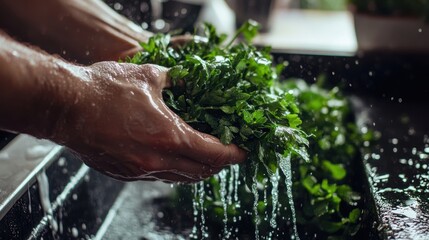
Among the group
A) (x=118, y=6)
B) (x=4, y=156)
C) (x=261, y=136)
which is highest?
(x=118, y=6)

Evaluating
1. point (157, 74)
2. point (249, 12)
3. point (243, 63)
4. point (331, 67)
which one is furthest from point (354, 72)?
point (157, 74)

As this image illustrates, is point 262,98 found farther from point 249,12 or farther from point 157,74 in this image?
point 249,12

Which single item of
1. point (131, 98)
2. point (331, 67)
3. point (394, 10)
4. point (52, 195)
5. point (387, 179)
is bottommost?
point (52, 195)

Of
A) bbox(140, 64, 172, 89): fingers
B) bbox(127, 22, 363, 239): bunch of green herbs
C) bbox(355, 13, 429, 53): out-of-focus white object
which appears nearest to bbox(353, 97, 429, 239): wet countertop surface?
bbox(127, 22, 363, 239): bunch of green herbs

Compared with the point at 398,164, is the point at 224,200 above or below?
below

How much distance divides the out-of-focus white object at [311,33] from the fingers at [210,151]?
1.19 meters

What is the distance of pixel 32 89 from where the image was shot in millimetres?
1176

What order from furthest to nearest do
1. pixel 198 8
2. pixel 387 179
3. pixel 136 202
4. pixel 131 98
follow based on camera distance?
1. pixel 198 8
2. pixel 136 202
3. pixel 387 179
4. pixel 131 98

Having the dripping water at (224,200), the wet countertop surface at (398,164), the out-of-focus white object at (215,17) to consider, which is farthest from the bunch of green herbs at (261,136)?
the out-of-focus white object at (215,17)

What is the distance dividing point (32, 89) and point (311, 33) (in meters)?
2.32

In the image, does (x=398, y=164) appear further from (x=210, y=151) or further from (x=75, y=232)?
(x=75, y=232)

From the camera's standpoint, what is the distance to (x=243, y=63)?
5.06 feet

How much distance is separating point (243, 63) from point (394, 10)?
50.0 inches

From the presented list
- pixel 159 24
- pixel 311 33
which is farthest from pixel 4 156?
pixel 311 33
